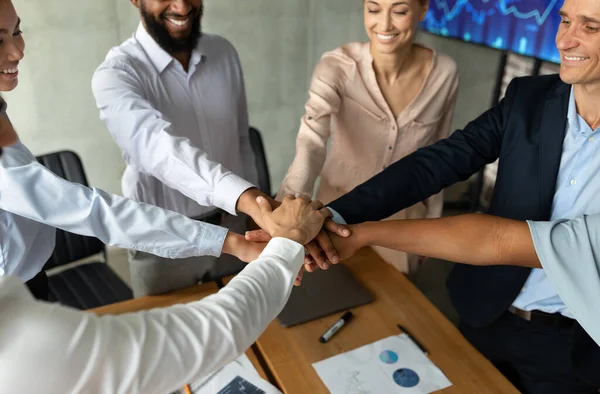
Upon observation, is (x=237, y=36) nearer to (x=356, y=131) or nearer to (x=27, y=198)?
(x=356, y=131)

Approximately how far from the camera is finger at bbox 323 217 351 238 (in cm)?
144

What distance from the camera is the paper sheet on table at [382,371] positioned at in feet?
4.17

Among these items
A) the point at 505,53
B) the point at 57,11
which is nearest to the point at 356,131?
the point at 505,53

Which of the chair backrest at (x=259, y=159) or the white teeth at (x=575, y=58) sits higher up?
the white teeth at (x=575, y=58)

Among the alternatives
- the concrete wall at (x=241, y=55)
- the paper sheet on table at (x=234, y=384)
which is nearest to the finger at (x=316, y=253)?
the paper sheet on table at (x=234, y=384)

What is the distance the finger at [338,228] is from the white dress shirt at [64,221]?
11.9 inches

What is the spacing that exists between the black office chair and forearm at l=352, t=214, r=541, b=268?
45.9 inches

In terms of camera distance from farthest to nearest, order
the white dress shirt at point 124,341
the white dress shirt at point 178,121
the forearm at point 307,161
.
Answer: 1. the forearm at point 307,161
2. the white dress shirt at point 178,121
3. the white dress shirt at point 124,341

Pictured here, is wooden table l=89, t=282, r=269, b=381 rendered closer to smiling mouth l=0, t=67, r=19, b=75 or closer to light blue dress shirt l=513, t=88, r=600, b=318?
smiling mouth l=0, t=67, r=19, b=75

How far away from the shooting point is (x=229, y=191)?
58.0 inches

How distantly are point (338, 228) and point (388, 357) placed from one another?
37 cm

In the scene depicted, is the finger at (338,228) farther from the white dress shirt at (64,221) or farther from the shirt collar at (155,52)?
the shirt collar at (155,52)

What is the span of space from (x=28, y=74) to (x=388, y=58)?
2.14 m

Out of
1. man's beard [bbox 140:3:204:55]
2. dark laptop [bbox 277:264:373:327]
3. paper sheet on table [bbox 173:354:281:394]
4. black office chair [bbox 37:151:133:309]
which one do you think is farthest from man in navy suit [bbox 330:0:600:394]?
black office chair [bbox 37:151:133:309]
